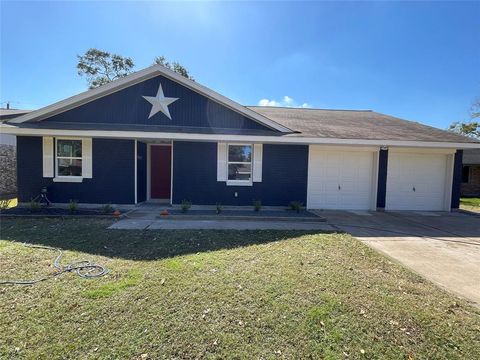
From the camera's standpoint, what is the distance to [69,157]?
9.77m

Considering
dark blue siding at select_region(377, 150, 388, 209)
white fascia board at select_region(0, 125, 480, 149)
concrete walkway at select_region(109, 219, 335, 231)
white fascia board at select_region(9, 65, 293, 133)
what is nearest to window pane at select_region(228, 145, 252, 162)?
white fascia board at select_region(0, 125, 480, 149)

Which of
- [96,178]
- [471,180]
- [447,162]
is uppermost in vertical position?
[447,162]

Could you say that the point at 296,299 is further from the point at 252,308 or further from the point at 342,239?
the point at 342,239

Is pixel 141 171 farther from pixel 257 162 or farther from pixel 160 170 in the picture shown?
pixel 257 162

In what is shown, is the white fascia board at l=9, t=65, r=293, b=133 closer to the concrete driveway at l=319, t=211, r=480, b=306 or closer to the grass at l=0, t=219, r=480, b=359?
the concrete driveway at l=319, t=211, r=480, b=306

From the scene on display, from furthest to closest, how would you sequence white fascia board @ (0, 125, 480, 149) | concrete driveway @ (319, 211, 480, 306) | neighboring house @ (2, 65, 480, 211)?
neighboring house @ (2, 65, 480, 211), white fascia board @ (0, 125, 480, 149), concrete driveway @ (319, 211, 480, 306)

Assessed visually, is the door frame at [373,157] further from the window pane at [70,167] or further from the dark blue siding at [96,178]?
the window pane at [70,167]

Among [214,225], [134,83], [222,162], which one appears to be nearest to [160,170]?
[222,162]

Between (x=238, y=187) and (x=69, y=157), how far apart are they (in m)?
6.41

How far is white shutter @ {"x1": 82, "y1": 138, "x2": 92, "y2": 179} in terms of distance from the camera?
31.7ft

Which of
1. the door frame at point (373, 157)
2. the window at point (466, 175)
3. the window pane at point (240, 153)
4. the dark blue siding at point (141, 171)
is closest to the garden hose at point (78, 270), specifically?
the dark blue siding at point (141, 171)

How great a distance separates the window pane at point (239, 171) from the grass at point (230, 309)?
16.6ft

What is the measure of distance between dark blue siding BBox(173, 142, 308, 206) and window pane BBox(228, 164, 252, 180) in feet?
1.30

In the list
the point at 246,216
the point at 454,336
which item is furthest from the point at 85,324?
the point at 246,216
